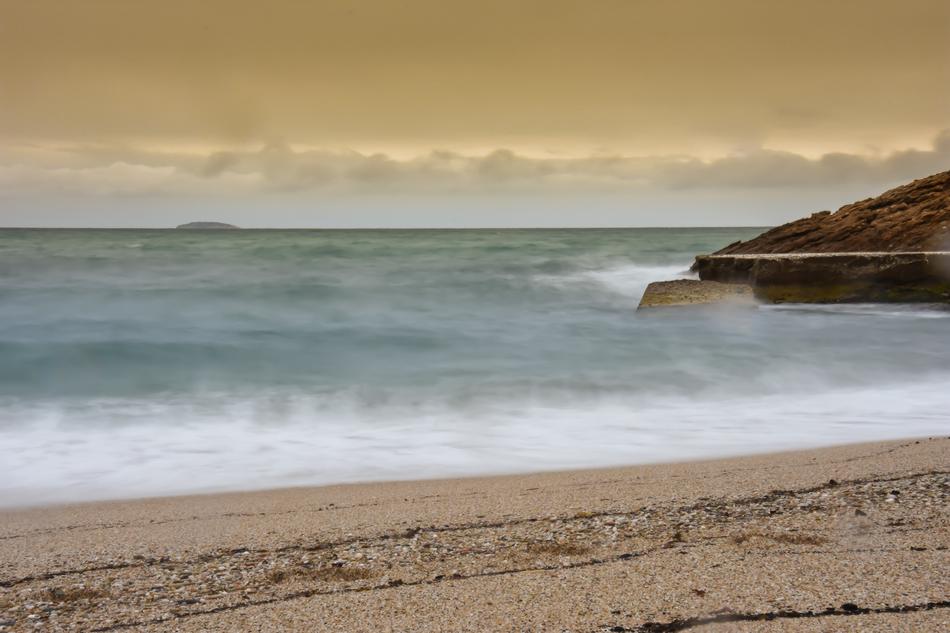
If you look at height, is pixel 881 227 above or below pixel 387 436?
above

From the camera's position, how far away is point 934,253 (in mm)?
12938

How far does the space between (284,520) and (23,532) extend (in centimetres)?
134

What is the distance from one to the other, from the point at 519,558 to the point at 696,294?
11.3 metres

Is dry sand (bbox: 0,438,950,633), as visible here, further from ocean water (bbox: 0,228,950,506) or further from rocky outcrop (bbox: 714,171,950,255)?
rocky outcrop (bbox: 714,171,950,255)

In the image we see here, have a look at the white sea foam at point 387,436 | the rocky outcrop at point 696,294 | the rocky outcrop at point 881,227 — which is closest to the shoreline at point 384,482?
the white sea foam at point 387,436

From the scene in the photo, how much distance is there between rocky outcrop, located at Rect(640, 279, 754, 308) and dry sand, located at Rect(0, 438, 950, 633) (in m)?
9.22

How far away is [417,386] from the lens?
9250mm

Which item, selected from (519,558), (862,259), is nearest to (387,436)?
(519,558)

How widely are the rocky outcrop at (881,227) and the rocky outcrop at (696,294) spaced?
2.14m

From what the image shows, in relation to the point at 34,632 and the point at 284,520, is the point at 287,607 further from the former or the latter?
the point at 284,520

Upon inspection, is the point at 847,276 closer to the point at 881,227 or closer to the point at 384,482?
the point at 881,227

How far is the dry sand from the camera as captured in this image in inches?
106

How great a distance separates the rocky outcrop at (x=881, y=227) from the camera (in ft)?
45.5

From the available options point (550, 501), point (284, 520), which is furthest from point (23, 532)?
point (550, 501)
